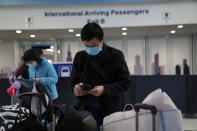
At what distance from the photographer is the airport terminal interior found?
1.04 m

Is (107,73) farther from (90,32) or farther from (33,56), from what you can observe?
(33,56)

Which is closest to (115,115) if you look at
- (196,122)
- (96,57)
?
(96,57)

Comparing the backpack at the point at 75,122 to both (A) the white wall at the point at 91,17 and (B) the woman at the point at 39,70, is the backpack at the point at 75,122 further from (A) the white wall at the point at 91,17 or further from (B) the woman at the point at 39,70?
(A) the white wall at the point at 91,17

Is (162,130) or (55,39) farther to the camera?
Answer: (55,39)

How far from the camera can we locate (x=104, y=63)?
4.41 ft

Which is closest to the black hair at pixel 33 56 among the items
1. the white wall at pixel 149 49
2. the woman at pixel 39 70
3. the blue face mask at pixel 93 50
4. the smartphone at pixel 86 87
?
the woman at pixel 39 70

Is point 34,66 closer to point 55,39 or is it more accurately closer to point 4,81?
point 4,81

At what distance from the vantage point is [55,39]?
821cm

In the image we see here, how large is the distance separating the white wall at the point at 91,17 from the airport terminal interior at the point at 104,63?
3 cm

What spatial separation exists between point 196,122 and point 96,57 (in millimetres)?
4067

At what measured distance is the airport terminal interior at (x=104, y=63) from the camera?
104 centimetres

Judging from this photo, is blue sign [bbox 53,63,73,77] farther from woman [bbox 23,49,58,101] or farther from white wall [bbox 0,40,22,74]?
white wall [bbox 0,40,22,74]

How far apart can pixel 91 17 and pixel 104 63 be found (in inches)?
190

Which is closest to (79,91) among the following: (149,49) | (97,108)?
(97,108)
